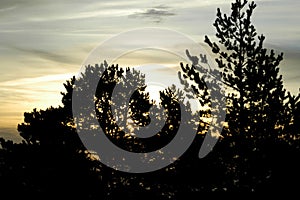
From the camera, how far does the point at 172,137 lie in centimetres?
4353

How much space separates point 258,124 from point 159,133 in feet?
22.6

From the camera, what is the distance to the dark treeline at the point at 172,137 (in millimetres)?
39594

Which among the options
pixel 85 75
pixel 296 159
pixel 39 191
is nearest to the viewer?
pixel 296 159

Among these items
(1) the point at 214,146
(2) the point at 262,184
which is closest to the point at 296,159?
(2) the point at 262,184

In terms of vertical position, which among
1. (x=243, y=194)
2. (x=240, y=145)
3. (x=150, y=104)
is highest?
(x=150, y=104)

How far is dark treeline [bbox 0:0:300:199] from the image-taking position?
1559 inches

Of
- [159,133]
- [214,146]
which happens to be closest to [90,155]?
[159,133]

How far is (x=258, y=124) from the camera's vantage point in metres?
40.3

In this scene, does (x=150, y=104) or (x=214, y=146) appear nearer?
(x=214, y=146)

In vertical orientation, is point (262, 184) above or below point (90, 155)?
below

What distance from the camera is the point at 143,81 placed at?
48.4 m

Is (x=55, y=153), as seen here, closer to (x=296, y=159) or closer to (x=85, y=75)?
(x=85, y=75)

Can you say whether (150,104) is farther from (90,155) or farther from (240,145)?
(240,145)

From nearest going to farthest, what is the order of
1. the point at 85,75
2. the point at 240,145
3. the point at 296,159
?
1. the point at 296,159
2. the point at 240,145
3. the point at 85,75
